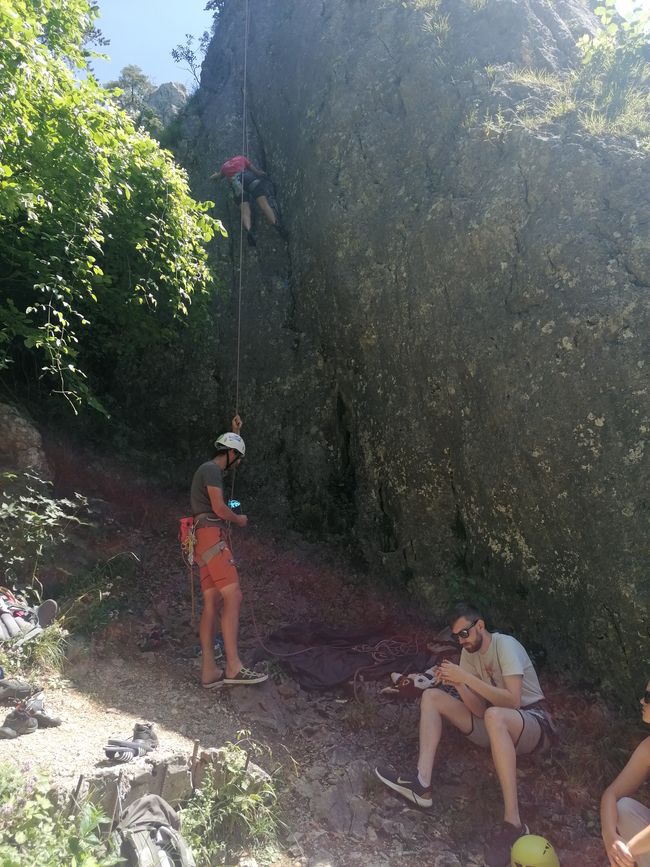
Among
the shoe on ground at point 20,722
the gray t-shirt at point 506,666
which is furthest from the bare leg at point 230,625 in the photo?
the gray t-shirt at point 506,666

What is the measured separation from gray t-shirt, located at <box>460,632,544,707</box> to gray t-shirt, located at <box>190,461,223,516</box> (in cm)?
243

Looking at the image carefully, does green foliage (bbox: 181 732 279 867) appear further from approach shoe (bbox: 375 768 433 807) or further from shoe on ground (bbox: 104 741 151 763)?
approach shoe (bbox: 375 768 433 807)

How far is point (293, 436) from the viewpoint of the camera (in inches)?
318

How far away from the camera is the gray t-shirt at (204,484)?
16.7ft

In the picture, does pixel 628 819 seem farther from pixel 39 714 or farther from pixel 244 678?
pixel 39 714

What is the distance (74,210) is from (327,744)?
17.8 ft

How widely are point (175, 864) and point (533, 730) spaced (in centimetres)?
234

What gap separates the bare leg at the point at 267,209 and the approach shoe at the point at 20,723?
23.5 feet

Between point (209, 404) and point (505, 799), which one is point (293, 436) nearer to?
point (209, 404)

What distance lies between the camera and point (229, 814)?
11.6 ft

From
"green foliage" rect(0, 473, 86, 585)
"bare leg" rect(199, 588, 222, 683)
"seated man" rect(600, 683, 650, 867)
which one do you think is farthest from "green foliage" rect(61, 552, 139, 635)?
"seated man" rect(600, 683, 650, 867)

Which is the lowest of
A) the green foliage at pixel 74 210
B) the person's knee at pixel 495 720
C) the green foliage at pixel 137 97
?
the person's knee at pixel 495 720

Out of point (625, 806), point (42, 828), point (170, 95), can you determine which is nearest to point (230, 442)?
point (42, 828)

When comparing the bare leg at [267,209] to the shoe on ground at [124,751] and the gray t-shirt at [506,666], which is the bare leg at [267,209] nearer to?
the gray t-shirt at [506,666]
